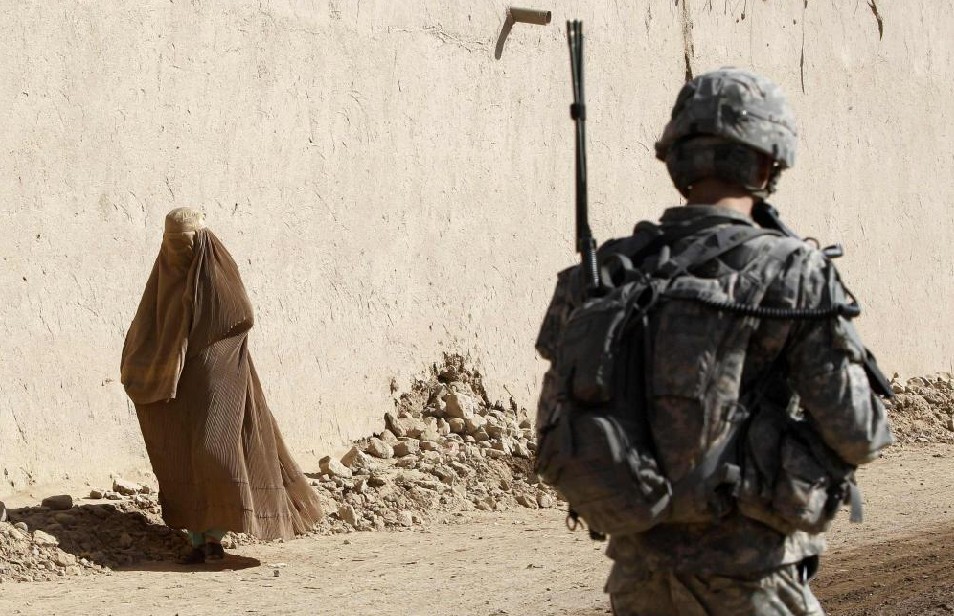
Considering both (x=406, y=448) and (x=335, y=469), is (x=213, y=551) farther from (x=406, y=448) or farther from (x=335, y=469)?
(x=406, y=448)

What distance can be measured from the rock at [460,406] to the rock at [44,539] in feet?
10.5

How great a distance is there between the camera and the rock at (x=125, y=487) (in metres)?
8.21

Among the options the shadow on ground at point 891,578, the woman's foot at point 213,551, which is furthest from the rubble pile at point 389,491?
the shadow on ground at point 891,578

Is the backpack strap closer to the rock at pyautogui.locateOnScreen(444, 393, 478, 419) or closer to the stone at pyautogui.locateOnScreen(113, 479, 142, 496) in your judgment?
the stone at pyautogui.locateOnScreen(113, 479, 142, 496)

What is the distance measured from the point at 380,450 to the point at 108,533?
6.88ft

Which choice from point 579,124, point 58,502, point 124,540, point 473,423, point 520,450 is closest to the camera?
point 579,124

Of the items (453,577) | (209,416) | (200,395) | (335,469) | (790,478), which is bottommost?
(453,577)

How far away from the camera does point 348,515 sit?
8.45 metres

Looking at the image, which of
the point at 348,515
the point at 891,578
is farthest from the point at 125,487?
the point at 891,578

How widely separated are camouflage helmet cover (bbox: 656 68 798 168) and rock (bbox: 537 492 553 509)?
6.45 metres

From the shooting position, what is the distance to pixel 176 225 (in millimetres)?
7457

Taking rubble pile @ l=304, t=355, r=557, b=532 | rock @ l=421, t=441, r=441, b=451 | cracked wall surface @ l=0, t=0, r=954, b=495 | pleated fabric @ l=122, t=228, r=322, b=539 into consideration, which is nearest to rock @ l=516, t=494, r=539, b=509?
rubble pile @ l=304, t=355, r=557, b=532

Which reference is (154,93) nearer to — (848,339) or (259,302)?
(259,302)

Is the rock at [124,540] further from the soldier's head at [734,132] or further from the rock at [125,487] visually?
the soldier's head at [734,132]
